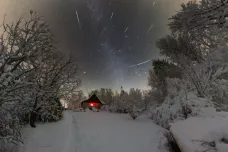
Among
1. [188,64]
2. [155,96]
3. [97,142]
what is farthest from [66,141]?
[155,96]

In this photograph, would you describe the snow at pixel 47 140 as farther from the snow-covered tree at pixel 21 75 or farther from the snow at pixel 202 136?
the snow at pixel 202 136

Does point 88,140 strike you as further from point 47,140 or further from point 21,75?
point 21,75

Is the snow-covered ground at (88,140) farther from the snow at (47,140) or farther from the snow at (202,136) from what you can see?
the snow at (202,136)

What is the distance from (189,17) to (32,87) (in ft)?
23.1

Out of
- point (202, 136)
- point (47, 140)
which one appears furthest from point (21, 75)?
point (202, 136)

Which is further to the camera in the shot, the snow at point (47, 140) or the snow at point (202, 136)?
the snow at point (47, 140)

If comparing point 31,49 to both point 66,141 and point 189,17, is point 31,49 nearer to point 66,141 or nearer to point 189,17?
point 66,141

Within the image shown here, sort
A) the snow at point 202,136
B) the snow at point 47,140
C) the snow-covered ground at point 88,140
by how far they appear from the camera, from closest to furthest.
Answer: the snow at point 202,136, the snow at point 47,140, the snow-covered ground at point 88,140

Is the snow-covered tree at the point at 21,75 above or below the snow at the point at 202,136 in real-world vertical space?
above

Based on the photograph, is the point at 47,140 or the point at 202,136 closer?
the point at 202,136

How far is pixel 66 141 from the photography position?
12781 millimetres

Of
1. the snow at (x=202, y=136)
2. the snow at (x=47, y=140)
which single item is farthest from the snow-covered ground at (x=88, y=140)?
the snow at (x=202, y=136)

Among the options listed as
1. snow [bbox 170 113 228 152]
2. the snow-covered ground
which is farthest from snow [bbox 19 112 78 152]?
snow [bbox 170 113 228 152]

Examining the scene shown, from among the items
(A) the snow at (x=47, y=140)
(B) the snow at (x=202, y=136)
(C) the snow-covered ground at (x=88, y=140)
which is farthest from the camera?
(C) the snow-covered ground at (x=88, y=140)
